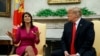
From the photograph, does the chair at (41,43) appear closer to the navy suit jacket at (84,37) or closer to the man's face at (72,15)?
the navy suit jacket at (84,37)

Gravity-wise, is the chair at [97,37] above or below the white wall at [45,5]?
below

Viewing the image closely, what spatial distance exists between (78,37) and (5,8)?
3388mm

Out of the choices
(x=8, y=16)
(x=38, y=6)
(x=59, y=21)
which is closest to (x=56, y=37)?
(x=59, y=21)

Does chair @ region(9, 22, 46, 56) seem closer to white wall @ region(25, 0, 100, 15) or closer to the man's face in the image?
the man's face

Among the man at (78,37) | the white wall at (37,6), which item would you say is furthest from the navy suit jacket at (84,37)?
the white wall at (37,6)

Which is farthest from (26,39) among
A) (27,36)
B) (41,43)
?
(41,43)

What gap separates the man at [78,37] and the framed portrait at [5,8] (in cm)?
317

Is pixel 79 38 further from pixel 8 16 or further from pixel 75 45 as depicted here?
pixel 8 16

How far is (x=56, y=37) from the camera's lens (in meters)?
6.57

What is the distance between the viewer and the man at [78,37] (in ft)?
13.9

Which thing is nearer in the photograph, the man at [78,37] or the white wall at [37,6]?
the man at [78,37]

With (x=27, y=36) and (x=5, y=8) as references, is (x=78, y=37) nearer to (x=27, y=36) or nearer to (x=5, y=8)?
(x=27, y=36)

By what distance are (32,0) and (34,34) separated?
2262 millimetres

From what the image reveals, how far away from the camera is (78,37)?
168 inches
